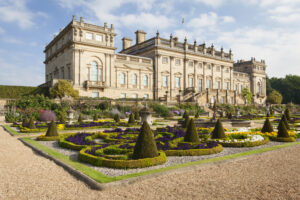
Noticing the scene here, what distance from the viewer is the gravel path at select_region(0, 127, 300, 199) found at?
4.63 metres

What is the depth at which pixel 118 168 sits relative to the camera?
6.31 metres

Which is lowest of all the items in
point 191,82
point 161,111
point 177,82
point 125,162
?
point 125,162

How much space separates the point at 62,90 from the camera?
28.0m

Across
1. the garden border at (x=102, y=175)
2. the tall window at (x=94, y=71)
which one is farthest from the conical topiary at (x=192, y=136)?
the tall window at (x=94, y=71)

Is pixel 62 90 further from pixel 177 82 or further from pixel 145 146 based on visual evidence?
pixel 145 146

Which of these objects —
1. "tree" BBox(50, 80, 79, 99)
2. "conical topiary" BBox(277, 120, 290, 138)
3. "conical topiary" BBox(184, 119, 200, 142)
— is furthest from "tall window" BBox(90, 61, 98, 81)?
"conical topiary" BBox(277, 120, 290, 138)

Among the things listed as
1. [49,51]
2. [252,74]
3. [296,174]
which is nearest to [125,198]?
[296,174]

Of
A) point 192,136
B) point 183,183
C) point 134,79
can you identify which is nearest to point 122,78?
point 134,79

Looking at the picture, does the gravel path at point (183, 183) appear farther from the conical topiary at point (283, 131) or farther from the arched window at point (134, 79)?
the arched window at point (134, 79)

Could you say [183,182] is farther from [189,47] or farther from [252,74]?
[252,74]

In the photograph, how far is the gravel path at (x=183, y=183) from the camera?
15.2 feet

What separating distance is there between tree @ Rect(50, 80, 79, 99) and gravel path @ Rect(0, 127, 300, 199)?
21.8 m

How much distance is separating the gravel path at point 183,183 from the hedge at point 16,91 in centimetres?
2622

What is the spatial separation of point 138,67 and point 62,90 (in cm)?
1332
